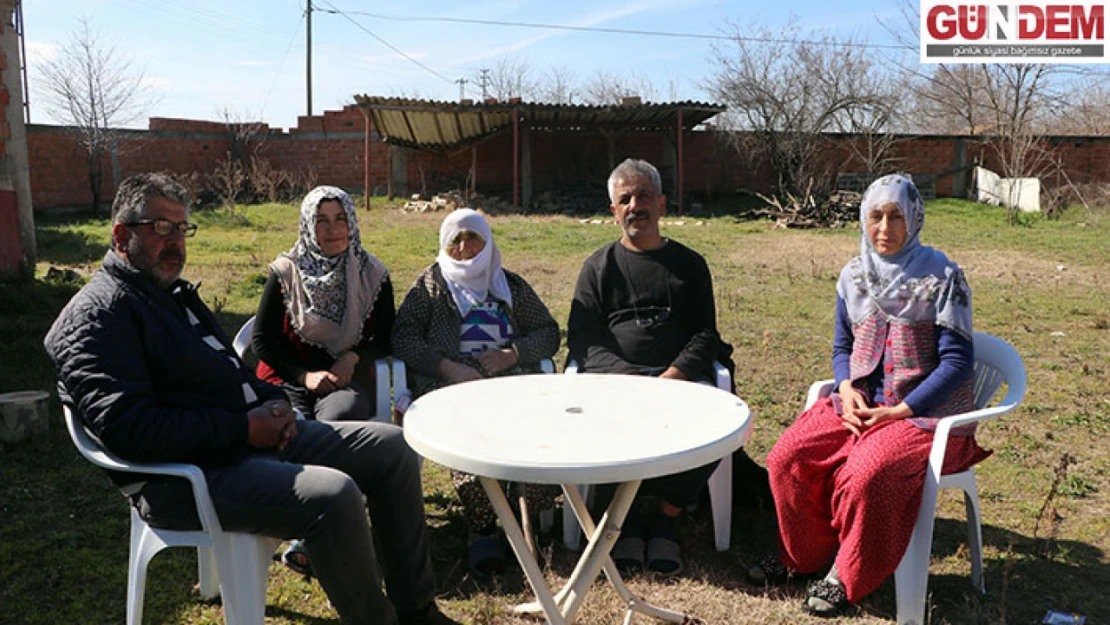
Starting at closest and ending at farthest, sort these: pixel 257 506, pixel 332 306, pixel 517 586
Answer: pixel 257 506 < pixel 517 586 < pixel 332 306

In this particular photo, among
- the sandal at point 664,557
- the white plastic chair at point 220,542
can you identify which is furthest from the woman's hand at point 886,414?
the white plastic chair at point 220,542

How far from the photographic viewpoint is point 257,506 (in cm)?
224

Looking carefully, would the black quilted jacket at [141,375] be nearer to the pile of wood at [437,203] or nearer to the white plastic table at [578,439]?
the white plastic table at [578,439]

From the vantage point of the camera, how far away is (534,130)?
21500mm

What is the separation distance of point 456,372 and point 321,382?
528 mm

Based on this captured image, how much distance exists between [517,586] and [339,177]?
19939 millimetres

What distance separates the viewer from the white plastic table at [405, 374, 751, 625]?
2.04m

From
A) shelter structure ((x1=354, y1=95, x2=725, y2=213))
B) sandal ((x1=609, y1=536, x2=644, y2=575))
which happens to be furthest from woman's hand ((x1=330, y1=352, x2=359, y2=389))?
shelter structure ((x1=354, y1=95, x2=725, y2=213))

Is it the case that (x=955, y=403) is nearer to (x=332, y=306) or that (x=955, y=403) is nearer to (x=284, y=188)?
(x=332, y=306)

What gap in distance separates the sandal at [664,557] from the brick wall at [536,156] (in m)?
18.4

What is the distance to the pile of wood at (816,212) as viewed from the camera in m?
17.4

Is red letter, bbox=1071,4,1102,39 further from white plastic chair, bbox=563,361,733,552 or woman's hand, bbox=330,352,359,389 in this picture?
woman's hand, bbox=330,352,359,389

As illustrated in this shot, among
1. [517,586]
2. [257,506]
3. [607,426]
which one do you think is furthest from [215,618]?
[607,426]

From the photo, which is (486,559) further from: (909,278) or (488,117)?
(488,117)
